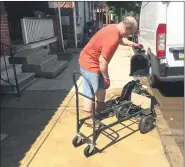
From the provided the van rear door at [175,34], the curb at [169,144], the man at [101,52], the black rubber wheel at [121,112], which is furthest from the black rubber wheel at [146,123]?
the van rear door at [175,34]

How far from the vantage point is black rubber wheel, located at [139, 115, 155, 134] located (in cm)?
401

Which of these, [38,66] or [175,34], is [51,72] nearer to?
[38,66]

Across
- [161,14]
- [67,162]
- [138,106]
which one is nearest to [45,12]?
[161,14]

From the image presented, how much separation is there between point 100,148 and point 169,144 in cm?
101

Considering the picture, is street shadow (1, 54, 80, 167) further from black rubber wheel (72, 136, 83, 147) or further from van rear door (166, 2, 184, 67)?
van rear door (166, 2, 184, 67)

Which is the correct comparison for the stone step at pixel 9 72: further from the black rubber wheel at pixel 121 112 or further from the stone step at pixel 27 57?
the black rubber wheel at pixel 121 112

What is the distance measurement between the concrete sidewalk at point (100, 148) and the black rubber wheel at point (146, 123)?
0.07m

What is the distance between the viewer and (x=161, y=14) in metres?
4.91

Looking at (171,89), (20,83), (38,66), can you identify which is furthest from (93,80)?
(38,66)

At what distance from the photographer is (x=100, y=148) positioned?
3.69 meters

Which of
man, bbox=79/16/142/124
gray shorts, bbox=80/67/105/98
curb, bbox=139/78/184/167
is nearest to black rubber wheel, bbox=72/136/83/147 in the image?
man, bbox=79/16/142/124

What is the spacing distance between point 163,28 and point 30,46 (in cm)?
479

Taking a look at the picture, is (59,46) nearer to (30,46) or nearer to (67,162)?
(30,46)

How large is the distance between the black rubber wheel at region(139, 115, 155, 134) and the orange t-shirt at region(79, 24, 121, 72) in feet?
3.48
